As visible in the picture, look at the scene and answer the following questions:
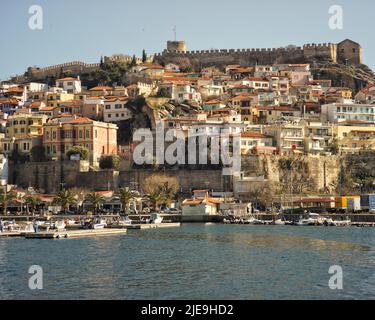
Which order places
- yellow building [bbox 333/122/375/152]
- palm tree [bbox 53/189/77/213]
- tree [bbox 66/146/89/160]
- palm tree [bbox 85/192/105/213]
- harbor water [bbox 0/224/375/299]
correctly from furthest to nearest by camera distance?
1. yellow building [bbox 333/122/375/152]
2. tree [bbox 66/146/89/160]
3. palm tree [bbox 85/192/105/213]
4. palm tree [bbox 53/189/77/213]
5. harbor water [bbox 0/224/375/299]

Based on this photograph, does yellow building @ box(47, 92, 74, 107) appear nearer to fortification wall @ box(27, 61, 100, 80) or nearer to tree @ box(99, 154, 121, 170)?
fortification wall @ box(27, 61, 100, 80)

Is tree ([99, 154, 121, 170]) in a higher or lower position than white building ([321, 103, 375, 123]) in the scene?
lower

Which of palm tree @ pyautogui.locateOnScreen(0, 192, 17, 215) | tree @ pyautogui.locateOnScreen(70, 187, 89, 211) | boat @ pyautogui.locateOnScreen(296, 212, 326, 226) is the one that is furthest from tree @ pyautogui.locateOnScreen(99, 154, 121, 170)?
boat @ pyautogui.locateOnScreen(296, 212, 326, 226)

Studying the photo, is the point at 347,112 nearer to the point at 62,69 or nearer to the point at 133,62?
the point at 133,62

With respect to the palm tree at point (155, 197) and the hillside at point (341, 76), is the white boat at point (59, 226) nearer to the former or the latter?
the palm tree at point (155, 197)

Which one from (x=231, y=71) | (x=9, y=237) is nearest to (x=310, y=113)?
(x=231, y=71)

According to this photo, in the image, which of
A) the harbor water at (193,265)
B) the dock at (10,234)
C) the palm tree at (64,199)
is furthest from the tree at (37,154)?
the harbor water at (193,265)

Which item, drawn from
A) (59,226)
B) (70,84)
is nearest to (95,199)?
(59,226)
